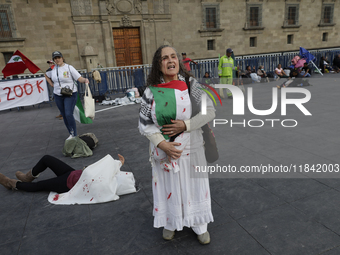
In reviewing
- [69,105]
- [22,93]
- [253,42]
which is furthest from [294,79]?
[253,42]

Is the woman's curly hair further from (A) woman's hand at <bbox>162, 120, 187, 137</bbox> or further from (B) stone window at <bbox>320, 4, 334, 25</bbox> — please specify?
(B) stone window at <bbox>320, 4, 334, 25</bbox>

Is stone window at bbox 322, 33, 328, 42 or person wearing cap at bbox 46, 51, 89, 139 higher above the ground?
stone window at bbox 322, 33, 328, 42

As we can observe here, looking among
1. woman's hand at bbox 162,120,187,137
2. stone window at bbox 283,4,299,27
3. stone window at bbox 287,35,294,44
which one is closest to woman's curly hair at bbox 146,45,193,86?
woman's hand at bbox 162,120,187,137

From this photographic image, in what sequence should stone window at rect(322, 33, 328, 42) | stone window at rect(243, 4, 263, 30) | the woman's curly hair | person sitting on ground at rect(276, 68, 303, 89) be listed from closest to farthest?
the woman's curly hair
person sitting on ground at rect(276, 68, 303, 89)
stone window at rect(243, 4, 263, 30)
stone window at rect(322, 33, 328, 42)

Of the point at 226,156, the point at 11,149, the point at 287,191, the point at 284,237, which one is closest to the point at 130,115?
the point at 11,149

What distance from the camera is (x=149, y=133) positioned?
92.9 inches

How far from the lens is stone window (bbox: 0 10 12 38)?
1823 cm

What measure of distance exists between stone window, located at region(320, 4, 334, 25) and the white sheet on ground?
1240 inches

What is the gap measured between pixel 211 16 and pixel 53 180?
22.9 m

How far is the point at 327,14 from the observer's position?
28438 mm

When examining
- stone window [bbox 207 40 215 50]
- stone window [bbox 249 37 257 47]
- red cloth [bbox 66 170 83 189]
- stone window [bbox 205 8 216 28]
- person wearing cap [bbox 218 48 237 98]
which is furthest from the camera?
stone window [bbox 249 37 257 47]

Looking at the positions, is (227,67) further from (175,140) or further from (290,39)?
(290,39)

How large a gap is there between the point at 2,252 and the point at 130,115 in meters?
6.69

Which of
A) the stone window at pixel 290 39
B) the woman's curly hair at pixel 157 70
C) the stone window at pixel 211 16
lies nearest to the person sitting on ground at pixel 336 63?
the stone window at pixel 290 39
